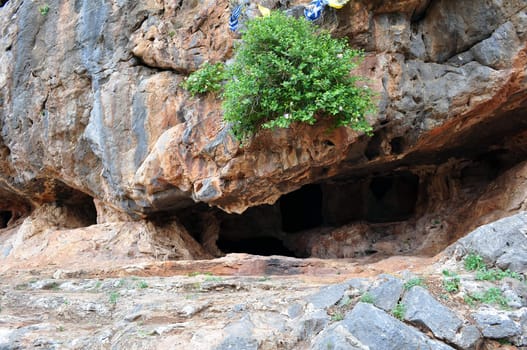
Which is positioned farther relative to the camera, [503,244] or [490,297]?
[503,244]

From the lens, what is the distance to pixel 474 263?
211 inches

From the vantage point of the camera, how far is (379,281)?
202 inches

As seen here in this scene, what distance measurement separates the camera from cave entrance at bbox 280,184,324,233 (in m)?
14.2

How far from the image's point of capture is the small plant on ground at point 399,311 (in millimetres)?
4662

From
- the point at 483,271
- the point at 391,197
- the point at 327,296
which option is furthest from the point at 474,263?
the point at 391,197

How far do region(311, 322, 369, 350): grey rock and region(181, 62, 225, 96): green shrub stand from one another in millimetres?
5446

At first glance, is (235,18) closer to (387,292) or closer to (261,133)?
(261,133)

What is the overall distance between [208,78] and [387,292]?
5573mm

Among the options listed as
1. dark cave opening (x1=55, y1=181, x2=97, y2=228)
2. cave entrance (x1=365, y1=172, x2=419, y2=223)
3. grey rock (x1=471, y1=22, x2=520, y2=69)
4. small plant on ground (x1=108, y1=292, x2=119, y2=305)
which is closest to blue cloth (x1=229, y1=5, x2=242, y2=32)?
grey rock (x1=471, y1=22, x2=520, y2=69)

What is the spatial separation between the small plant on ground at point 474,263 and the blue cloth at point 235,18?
18.7ft

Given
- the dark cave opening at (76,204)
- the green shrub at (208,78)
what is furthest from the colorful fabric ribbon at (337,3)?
the dark cave opening at (76,204)

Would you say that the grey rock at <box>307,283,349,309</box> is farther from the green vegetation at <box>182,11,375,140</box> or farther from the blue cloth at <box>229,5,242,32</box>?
the blue cloth at <box>229,5,242,32</box>

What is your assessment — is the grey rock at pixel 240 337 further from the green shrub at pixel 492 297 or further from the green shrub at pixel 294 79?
the green shrub at pixel 294 79

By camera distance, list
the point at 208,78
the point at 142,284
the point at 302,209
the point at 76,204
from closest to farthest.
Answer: the point at 142,284 → the point at 208,78 → the point at 76,204 → the point at 302,209
